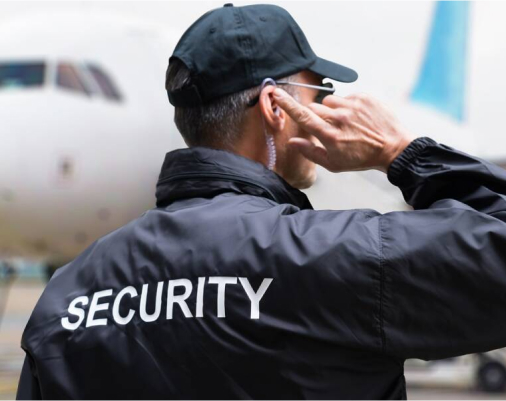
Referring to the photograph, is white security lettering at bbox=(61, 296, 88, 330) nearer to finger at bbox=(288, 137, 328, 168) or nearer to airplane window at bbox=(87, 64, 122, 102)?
finger at bbox=(288, 137, 328, 168)

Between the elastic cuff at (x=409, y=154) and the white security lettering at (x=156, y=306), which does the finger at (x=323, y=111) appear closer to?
the elastic cuff at (x=409, y=154)

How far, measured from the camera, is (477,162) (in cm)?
111

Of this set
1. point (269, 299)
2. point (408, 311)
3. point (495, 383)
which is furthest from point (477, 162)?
point (495, 383)

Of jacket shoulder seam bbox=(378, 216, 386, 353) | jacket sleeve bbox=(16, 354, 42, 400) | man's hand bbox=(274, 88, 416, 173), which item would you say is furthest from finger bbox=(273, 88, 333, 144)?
jacket sleeve bbox=(16, 354, 42, 400)

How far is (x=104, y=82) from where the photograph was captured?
5.67 metres

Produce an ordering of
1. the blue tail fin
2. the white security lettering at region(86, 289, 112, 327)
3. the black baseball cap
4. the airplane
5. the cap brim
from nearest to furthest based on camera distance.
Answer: the white security lettering at region(86, 289, 112, 327) → the black baseball cap → the cap brim → the airplane → the blue tail fin

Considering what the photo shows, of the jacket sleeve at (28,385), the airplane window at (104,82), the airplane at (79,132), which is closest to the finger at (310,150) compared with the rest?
the jacket sleeve at (28,385)

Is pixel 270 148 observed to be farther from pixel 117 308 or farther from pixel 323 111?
pixel 117 308

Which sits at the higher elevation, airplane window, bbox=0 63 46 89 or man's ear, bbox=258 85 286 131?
man's ear, bbox=258 85 286 131

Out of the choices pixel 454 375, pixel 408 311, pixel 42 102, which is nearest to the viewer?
pixel 408 311

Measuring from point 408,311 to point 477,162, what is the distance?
10.0 inches

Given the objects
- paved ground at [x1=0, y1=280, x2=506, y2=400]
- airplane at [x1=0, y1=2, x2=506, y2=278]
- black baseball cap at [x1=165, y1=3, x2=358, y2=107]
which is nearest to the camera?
black baseball cap at [x1=165, y1=3, x2=358, y2=107]

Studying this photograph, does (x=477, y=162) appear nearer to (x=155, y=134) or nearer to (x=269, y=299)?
(x=269, y=299)

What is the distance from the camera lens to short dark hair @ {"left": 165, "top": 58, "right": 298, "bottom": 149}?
123cm
